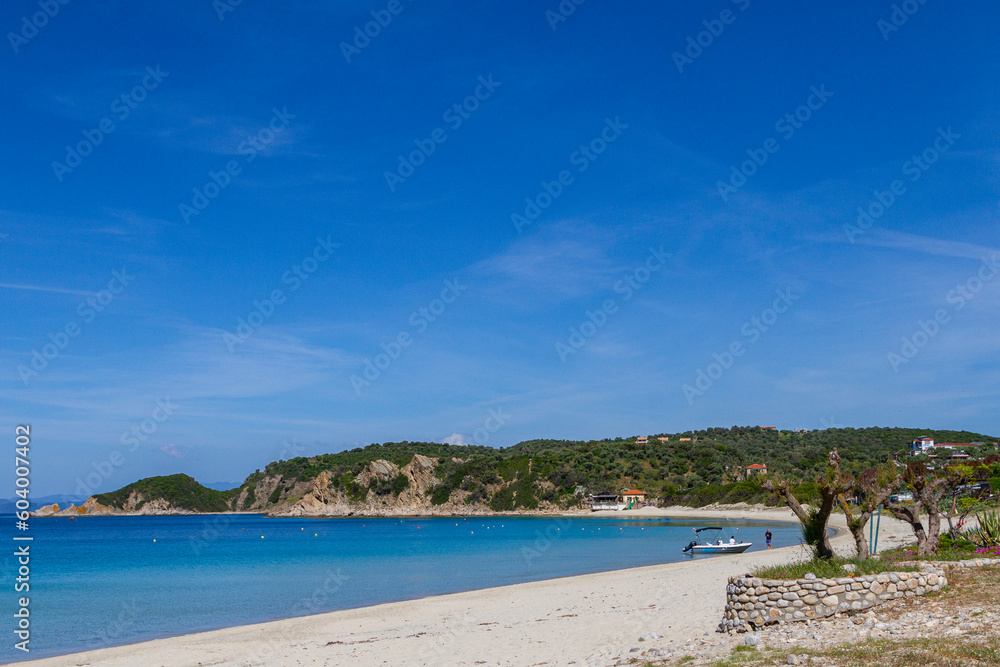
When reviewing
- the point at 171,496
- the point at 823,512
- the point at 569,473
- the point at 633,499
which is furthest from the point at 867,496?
the point at 171,496

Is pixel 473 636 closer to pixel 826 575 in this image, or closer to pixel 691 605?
pixel 691 605

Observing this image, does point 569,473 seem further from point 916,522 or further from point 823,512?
point 823,512

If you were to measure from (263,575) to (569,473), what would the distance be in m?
90.5

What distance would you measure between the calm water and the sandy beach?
113 inches

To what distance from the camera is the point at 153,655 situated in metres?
17.1

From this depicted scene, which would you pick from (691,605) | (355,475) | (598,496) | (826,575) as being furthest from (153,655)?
(355,475)

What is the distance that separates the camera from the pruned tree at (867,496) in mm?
14997

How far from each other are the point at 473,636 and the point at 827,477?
872cm

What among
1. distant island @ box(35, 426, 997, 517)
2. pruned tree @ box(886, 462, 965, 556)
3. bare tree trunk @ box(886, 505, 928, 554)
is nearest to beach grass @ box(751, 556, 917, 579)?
bare tree trunk @ box(886, 505, 928, 554)

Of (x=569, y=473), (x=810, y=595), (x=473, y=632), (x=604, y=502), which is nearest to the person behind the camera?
(x=810, y=595)

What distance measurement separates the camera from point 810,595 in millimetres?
11477

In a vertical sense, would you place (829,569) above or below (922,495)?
below

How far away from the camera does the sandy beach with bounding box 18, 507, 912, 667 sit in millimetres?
14375

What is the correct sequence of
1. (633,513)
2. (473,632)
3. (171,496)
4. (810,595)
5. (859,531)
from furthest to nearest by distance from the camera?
(171,496) < (633,513) < (473,632) < (859,531) < (810,595)
